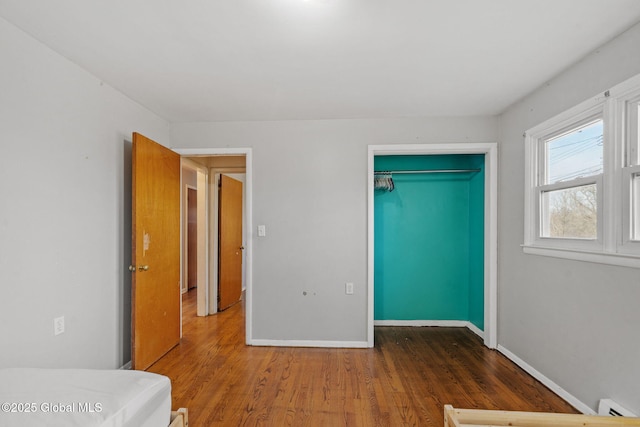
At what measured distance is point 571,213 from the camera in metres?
2.18

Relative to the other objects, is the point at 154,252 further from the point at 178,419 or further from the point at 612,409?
the point at 612,409

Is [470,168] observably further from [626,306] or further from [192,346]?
[192,346]

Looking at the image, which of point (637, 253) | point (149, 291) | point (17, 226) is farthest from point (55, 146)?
point (637, 253)

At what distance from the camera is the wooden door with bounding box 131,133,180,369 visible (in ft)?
7.85

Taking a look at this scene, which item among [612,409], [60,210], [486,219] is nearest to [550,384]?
[612,409]

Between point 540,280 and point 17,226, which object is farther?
point 540,280

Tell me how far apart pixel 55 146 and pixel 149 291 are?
130 centimetres

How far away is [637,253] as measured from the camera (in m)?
1.62

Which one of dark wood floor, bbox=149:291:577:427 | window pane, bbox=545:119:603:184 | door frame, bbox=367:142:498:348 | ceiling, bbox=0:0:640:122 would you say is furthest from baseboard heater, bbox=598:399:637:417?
ceiling, bbox=0:0:640:122

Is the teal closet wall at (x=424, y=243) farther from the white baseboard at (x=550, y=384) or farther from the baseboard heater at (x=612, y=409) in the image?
the baseboard heater at (x=612, y=409)

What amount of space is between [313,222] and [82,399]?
7.33 feet

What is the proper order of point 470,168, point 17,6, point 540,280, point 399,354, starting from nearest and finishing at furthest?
1. point 17,6
2. point 540,280
3. point 399,354
4. point 470,168

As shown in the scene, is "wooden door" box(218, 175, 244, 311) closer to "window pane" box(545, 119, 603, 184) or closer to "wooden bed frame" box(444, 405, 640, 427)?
"wooden bed frame" box(444, 405, 640, 427)

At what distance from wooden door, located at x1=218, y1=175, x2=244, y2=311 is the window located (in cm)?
355
